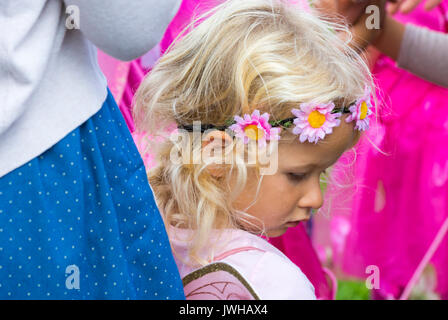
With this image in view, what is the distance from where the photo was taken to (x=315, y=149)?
3.81 ft

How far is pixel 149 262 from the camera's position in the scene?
978 mm

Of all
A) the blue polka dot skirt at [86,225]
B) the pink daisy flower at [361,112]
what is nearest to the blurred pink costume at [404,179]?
the pink daisy flower at [361,112]

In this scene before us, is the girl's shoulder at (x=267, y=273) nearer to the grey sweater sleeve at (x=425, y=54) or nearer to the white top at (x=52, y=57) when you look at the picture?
the white top at (x=52, y=57)

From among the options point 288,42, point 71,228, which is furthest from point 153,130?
point 71,228

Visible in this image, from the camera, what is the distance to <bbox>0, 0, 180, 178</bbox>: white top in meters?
0.84

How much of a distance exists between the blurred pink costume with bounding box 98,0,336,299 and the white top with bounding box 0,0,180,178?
70 centimetres

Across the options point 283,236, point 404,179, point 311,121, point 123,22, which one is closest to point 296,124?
point 311,121

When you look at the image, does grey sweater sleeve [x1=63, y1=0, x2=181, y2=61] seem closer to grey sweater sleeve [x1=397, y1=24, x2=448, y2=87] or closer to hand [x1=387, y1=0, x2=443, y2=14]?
hand [x1=387, y1=0, x2=443, y2=14]

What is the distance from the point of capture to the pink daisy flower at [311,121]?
3.67ft

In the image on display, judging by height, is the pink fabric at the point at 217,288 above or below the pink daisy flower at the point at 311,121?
below

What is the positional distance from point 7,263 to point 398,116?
4.92ft

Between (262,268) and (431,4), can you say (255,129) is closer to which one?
(262,268)

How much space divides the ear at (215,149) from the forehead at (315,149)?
0.10 metres

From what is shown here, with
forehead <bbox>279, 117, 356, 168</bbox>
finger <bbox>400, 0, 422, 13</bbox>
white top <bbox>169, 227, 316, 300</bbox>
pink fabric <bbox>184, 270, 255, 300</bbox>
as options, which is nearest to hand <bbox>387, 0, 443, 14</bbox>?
finger <bbox>400, 0, 422, 13</bbox>
